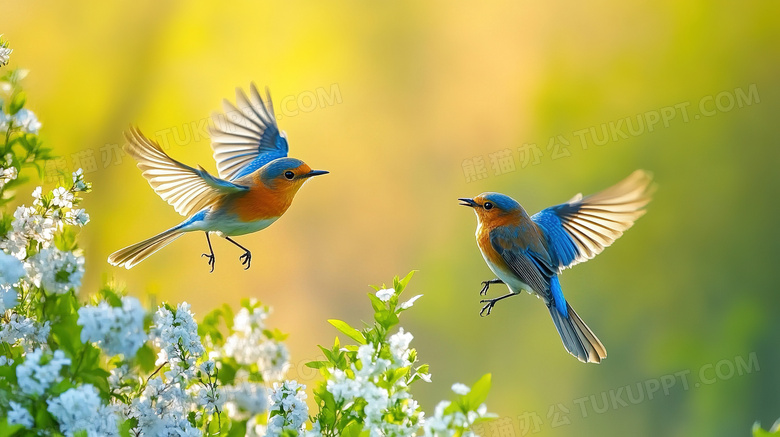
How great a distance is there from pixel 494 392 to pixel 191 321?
270 cm

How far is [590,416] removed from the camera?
3.35m

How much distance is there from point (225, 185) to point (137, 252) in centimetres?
20

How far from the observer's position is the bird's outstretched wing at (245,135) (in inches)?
76.5

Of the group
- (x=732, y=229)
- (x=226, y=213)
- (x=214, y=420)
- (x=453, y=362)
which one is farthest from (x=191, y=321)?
(x=732, y=229)

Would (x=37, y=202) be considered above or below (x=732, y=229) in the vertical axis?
above

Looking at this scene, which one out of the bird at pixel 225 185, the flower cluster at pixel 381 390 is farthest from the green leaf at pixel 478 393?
the bird at pixel 225 185

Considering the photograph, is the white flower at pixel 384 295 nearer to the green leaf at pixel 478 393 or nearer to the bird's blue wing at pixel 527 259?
the green leaf at pixel 478 393

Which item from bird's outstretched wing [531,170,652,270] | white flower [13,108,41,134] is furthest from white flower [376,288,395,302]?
bird's outstretched wing [531,170,652,270]

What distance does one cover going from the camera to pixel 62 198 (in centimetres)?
88

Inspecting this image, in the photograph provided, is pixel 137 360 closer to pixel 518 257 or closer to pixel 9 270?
pixel 9 270

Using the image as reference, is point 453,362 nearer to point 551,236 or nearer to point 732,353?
point 732,353

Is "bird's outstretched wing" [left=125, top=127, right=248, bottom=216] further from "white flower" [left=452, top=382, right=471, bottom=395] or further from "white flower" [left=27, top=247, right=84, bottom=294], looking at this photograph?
"white flower" [left=452, top=382, right=471, bottom=395]

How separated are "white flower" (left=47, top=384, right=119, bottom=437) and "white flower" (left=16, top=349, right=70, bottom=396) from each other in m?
0.02

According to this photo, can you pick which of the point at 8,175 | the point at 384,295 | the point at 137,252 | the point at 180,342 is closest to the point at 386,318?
the point at 384,295
